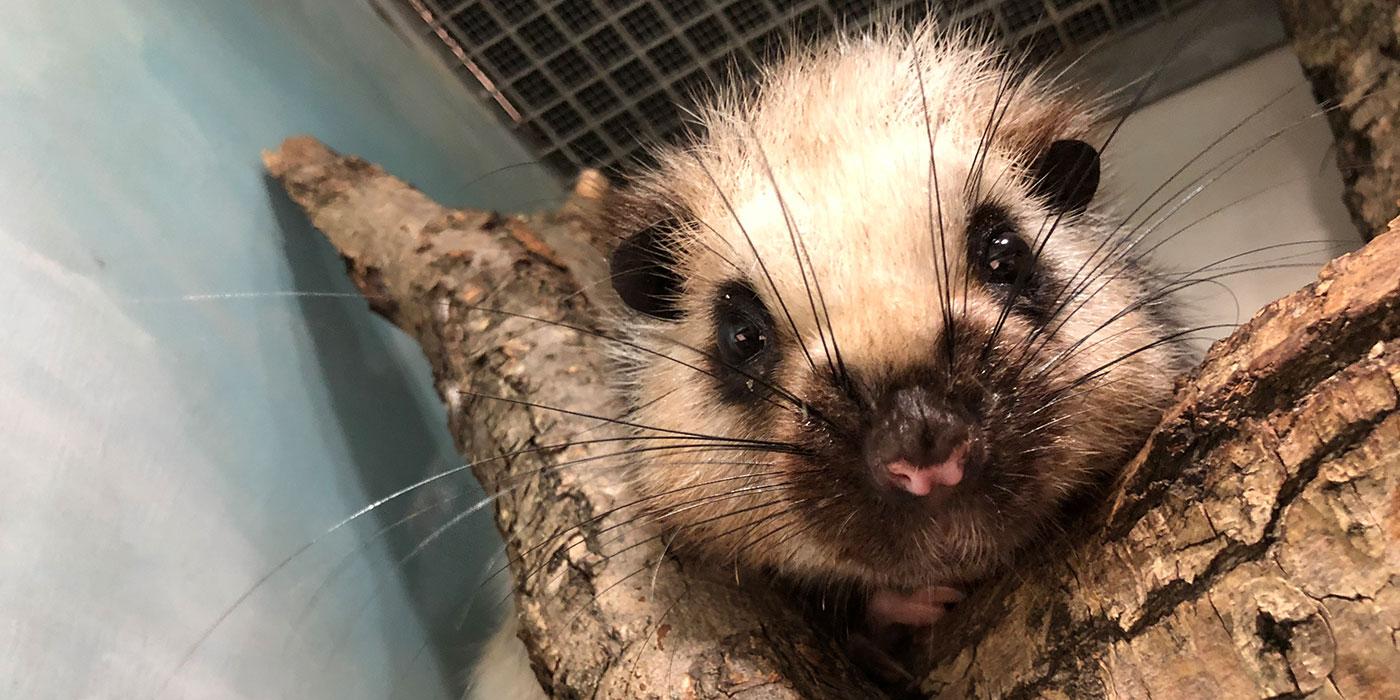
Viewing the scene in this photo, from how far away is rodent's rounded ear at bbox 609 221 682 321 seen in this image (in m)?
1.83

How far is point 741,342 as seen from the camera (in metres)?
1.58

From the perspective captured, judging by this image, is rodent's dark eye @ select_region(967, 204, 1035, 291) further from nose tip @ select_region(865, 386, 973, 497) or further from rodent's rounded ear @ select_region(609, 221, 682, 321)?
rodent's rounded ear @ select_region(609, 221, 682, 321)

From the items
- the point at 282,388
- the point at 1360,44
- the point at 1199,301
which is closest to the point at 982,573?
the point at 1199,301

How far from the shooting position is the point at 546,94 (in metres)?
2.56

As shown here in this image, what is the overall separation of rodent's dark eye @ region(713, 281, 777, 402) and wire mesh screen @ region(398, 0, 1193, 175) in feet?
2.46

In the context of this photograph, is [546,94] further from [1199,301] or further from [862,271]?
[1199,301]

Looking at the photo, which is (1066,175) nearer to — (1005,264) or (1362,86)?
(1005,264)

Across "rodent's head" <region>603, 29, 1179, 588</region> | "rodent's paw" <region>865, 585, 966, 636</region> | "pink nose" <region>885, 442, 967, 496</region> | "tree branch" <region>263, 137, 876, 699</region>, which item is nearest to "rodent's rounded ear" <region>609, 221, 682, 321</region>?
"rodent's head" <region>603, 29, 1179, 588</region>

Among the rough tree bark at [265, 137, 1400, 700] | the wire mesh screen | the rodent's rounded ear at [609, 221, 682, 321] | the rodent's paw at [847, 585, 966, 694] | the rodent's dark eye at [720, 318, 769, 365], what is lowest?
the rodent's paw at [847, 585, 966, 694]

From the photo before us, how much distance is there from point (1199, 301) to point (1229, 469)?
1236mm

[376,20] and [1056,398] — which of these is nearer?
[1056,398]

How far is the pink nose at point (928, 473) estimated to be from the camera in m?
1.17

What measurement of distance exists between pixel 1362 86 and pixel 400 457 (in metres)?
2.06

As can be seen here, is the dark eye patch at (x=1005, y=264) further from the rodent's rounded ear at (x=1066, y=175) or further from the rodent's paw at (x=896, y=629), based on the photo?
the rodent's paw at (x=896, y=629)
